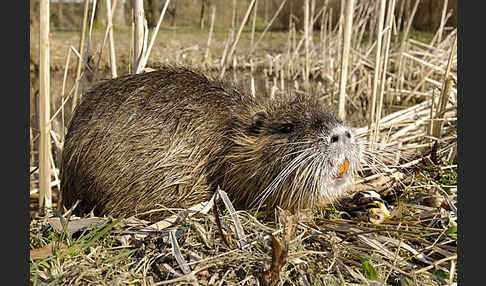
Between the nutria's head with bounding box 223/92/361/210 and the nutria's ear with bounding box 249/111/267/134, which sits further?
the nutria's ear with bounding box 249/111/267/134

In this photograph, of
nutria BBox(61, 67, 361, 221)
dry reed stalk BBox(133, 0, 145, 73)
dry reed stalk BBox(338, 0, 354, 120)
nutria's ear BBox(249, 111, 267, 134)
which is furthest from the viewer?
dry reed stalk BBox(133, 0, 145, 73)

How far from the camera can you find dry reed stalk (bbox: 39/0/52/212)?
237 cm

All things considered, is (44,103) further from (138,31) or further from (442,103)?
(442,103)

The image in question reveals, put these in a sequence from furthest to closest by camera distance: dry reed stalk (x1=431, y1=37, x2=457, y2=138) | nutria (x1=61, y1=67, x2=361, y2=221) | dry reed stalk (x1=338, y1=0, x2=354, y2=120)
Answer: dry reed stalk (x1=431, y1=37, x2=457, y2=138) → dry reed stalk (x1=338, y1=0, x2=354, y2=120) → nutria (x1=61, y1=67, x2=361, y2=221)

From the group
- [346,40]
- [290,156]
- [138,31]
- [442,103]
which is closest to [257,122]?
[290,156]

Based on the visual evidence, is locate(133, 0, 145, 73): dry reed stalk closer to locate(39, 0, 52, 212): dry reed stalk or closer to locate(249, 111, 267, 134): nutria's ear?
locate(39, 0, 52, 212): dry reed stalk

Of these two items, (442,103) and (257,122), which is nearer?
(257,122)

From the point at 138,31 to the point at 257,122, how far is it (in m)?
1.06

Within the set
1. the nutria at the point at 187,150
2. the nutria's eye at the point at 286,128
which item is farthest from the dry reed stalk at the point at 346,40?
the nutria's eye at the point at 286,128

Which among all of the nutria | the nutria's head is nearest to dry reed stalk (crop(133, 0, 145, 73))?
the nutria

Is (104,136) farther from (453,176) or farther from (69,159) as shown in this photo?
(453,176)

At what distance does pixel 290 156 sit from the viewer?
234 cm

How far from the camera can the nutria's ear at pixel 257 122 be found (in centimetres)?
252

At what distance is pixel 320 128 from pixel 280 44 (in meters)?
9.82
